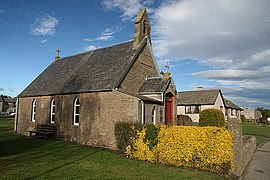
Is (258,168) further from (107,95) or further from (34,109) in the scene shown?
(34,109)

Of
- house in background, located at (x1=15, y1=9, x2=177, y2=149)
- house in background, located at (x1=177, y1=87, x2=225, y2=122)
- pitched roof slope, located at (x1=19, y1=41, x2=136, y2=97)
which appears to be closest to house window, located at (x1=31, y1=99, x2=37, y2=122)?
house in background, located at (x1=15, y1=9, x2=177, y2=149)

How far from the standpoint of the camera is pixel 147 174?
30.5 feet

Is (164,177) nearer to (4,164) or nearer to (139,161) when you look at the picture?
(139,161)

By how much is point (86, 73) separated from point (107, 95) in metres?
4.90

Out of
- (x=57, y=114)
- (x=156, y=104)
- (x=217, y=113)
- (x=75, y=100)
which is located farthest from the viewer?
(x=217, y=113)

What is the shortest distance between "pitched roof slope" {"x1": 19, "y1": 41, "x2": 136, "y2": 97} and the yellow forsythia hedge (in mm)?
5865

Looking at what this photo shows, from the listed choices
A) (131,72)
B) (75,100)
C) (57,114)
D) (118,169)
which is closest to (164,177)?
(118,169)

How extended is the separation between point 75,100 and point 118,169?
10.0 metres

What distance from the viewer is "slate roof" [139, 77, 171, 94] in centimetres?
1685

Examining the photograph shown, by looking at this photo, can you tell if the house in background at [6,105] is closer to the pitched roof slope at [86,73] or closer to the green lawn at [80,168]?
the pitched roof slope at [86,73]

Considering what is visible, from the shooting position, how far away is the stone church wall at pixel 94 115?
592 inches

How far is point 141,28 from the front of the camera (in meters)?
19.5

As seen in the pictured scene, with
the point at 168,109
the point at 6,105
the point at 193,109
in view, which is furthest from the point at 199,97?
the point at 6,105

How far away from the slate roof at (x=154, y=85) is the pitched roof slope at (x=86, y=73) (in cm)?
245
